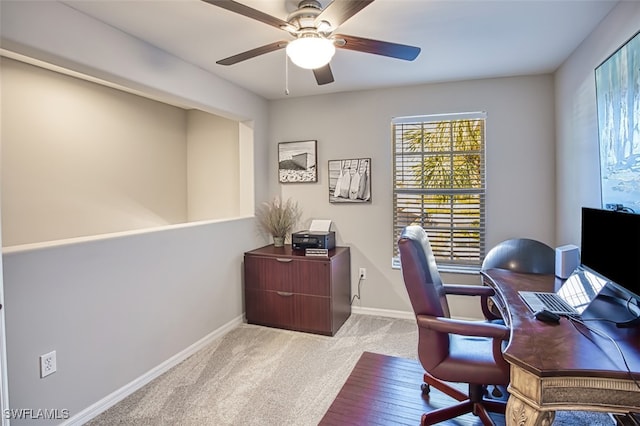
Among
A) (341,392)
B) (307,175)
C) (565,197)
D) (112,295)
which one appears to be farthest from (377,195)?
(112,295)

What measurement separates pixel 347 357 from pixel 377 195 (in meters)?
1.69

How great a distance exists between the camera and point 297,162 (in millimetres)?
3990

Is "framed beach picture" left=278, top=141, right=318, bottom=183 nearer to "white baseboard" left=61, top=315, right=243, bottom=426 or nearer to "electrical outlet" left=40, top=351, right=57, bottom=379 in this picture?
"white baseboard" left=61, top=315, right=243, bottom=426

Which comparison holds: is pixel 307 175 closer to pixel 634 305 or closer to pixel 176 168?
pixel 176 168

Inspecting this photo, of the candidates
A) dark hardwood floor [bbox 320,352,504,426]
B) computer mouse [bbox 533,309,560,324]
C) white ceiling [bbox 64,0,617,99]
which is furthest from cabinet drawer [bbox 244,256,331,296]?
computer mouse [bbox 533,309,560,324]

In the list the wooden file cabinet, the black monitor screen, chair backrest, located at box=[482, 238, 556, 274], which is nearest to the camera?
the black monitor screen

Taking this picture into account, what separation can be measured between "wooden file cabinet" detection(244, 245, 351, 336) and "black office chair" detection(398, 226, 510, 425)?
4.66ft

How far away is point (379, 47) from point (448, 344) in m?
1.67

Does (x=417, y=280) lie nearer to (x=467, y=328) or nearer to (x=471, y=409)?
(x=467, y=328)

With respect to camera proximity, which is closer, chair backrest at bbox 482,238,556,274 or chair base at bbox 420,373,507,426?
chair base at bbox 420,373,507,426

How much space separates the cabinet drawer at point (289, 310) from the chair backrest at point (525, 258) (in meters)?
1.48

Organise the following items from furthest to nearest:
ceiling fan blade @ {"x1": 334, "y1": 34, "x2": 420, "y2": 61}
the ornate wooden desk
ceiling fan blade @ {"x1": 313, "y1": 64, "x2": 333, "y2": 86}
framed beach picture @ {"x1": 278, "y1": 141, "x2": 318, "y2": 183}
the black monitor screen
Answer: framed beach picture @ {"x1": 278, "y1": 141, "x2": 318, "y2": 183} < ceiling fan blade @ {"x1": 313, "y1": 64, "x2": 333, "y2": 86} < ceiling fan blade @ {"x1": 334, "y1": 34, "x2": 420, "y2": 61} < the black monitor screen < the ornate wooden desk

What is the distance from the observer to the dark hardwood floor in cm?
201

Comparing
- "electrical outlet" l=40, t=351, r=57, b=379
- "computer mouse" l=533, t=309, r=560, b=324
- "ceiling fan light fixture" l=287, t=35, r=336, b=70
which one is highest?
"ceiling fan light fixture" l=287, t=35, r=336, b=70
